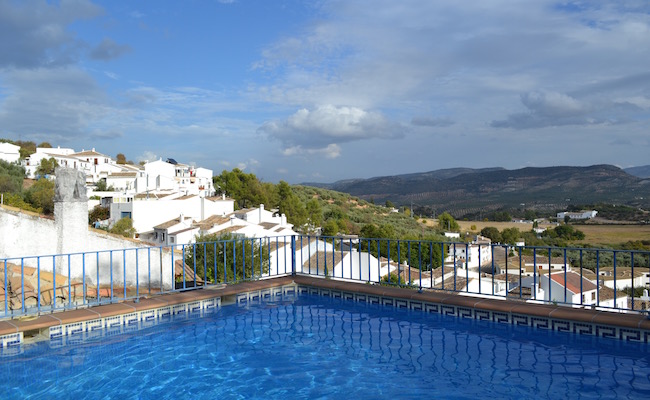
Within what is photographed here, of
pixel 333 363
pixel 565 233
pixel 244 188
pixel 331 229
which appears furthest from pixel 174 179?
pixel 333 363

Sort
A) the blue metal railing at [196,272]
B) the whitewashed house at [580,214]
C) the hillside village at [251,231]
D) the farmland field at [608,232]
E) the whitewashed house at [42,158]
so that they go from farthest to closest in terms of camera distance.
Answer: the whitewashed house at [42,158] → the whitewashed house at [580,214] → the farmland field at [608,232] → the hillside village at [251,231] → the blue metal railing at [196,272]

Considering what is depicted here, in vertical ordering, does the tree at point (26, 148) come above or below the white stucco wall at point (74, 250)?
above

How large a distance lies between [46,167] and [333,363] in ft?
181

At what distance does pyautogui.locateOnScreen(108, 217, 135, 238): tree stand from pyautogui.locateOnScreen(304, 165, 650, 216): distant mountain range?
3992 centimetres

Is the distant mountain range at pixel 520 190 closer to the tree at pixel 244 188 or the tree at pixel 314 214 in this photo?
the tree at pixel 314 214

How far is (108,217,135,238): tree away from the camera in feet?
107

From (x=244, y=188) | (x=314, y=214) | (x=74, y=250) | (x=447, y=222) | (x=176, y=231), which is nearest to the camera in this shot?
(x=74, y=250)

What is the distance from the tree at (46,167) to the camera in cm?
5122

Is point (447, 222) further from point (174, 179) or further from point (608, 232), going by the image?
point (174, 179)

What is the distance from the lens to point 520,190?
61.7 m

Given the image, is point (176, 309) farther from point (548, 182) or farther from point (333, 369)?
point (548, 182)

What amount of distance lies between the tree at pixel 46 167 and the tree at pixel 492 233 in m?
44.2

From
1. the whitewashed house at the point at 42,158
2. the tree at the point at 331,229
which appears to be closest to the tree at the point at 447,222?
the tree at the point at 331,229

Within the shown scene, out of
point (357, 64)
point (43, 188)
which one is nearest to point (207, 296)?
point (357, 64)
